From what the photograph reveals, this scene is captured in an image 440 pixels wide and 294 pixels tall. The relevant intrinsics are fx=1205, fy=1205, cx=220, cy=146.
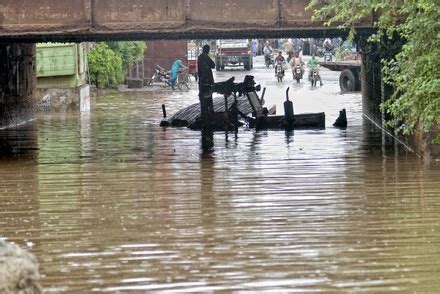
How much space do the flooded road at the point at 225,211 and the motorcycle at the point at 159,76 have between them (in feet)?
77.2

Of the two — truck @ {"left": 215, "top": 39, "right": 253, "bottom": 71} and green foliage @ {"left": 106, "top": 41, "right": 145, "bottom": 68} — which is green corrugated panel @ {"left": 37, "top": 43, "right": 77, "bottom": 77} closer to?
green foliage @ {"left": 106, "top": 41, "right": 145, "bottom": 68}

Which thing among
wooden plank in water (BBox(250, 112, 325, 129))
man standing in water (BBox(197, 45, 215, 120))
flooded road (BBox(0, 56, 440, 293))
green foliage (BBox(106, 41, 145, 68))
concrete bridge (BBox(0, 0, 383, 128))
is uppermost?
concrete bridge (BBox(0, 0, 383, 128))

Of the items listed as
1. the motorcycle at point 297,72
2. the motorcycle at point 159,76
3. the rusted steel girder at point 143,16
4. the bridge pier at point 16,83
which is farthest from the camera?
the motorcycle at point 297,72

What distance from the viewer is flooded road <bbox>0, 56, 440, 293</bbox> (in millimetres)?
11211

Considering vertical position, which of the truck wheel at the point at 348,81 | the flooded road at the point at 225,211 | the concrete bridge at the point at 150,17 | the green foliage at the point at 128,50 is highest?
the concrete bridge at the point at 150,17

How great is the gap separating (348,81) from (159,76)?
11.1 meters

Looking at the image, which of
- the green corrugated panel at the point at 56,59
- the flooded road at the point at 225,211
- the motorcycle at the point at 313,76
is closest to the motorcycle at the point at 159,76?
the motorcycle at the point at 313,76

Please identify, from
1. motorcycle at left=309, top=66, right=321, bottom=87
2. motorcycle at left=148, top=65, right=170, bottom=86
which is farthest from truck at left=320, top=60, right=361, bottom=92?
motorcycle at left=148, top=65, right=170, bottom=86

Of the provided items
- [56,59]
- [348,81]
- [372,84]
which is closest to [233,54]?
[348,81]

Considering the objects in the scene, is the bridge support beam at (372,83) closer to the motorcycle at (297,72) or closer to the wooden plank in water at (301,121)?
the wooden plank in water at (301,121)

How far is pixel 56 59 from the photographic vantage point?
1487 inches

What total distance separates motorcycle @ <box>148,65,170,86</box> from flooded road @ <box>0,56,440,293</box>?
2354 cm

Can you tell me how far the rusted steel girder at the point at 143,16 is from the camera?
71.0 feet

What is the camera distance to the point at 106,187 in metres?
18.6
